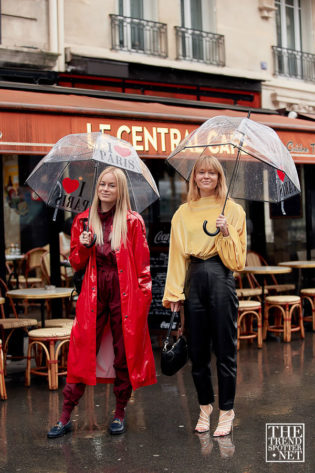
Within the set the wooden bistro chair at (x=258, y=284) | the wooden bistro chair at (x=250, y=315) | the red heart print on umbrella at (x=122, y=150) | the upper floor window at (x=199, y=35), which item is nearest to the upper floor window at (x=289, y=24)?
the upper floor window at (x=199, y=35)

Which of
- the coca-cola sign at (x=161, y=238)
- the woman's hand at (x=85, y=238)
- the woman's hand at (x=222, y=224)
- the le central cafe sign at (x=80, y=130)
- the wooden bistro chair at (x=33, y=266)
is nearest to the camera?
the woman's hand at (x=222, y=224)

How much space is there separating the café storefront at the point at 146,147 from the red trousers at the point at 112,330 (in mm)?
1730

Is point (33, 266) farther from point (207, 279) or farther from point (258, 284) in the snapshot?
point (207, 279)

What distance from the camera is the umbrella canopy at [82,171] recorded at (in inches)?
190

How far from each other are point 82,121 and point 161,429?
2946mm

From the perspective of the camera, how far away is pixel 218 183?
457 centimetres

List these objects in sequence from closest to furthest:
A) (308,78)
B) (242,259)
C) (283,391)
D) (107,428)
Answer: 1. (242,259)
2. (107,428)
3. (283,391)
4. (308,78)

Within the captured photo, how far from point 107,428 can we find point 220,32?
10695 mm

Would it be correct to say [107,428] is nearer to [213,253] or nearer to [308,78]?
[213,253]

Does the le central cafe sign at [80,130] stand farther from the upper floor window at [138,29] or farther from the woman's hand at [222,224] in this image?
the upper floor window at [138,29]

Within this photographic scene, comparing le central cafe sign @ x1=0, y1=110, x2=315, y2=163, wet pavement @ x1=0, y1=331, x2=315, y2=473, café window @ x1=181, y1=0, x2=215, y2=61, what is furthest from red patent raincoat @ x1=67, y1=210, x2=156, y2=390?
café window @ x1=181, y1=0, x2=215, y2=61

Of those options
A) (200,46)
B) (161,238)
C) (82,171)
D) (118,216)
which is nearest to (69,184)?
(82,171)

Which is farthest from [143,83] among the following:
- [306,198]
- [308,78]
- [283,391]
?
[283,391]

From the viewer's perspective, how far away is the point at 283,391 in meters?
5.71
